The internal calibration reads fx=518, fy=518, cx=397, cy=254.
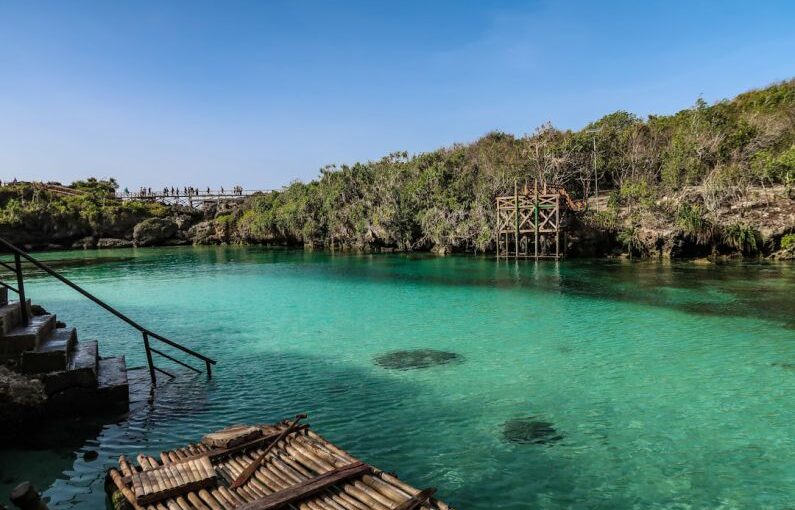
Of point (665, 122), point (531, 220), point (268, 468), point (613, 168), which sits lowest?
point (268, 468)

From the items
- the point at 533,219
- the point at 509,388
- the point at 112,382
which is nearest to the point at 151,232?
the point at 533,219

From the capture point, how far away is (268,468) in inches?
247

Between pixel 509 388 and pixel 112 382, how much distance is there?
26.2ft

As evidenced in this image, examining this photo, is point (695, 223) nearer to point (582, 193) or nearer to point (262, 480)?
point (582, 193)

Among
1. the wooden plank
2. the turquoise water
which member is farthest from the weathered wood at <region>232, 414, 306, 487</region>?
the turquoise water

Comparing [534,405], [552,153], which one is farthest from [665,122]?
[534,405]

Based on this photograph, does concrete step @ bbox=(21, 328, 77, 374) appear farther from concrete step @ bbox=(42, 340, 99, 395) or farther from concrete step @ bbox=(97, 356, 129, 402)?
concrete step @ bbox=(97, 356, 129, 402)

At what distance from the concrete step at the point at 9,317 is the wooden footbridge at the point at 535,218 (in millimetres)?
35709

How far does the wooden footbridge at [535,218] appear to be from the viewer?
4241 cm

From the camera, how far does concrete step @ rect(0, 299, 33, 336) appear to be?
9125mm

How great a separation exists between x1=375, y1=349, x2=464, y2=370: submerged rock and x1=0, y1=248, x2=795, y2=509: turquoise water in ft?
1.04

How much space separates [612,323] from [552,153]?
3471 cm

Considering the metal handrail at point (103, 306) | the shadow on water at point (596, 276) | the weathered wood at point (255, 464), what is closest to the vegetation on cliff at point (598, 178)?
the shadow on water at point (596, 276)

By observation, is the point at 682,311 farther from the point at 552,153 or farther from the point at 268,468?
the point at 552,153
